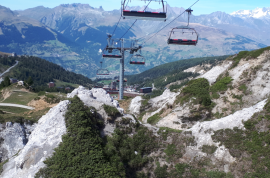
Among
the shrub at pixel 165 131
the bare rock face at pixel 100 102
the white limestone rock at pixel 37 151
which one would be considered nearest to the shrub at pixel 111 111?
the bare rock face at pixel 100 102

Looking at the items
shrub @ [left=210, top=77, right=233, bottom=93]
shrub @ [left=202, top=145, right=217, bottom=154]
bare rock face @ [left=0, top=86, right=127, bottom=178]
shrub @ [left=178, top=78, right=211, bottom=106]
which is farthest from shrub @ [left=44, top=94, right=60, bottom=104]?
shrub @ [left=202, top=145, right=217, bottom=154]

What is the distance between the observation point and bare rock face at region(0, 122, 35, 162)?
32.0 metres

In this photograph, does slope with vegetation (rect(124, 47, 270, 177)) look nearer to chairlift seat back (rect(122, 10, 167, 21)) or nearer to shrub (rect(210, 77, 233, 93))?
shrub (rect(210, 77, 233, 93))

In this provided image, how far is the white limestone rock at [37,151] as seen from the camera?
64.7ft

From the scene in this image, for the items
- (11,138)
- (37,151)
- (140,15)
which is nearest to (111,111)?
(37,151)

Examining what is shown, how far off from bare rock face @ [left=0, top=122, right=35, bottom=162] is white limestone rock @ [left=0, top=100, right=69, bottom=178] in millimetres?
11900

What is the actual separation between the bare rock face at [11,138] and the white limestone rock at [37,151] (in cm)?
1190

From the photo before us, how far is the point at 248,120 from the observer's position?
26.5m

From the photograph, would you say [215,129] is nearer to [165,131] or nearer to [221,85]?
[165,131]

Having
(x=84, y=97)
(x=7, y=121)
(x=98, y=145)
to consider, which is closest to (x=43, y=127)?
(x=98, y=145)

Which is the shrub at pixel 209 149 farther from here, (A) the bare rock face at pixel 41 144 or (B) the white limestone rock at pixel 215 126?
(A) the bare rock face at pixel 41 144

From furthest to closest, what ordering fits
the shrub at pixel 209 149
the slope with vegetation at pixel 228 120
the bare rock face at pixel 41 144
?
the shrub at pixel 209 149, the slope with vegetation at pixel 228 120, the bare rock face at pixel 41 144

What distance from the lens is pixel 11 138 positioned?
3403 centimetres

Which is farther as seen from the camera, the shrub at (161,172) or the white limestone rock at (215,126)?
the white limestone rock at (215,126)
